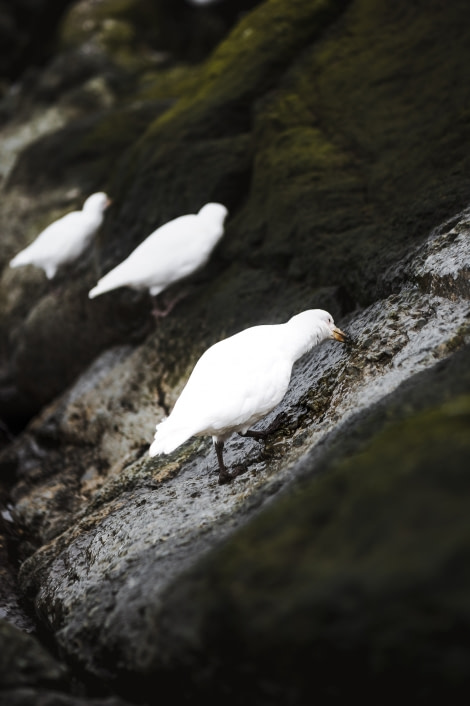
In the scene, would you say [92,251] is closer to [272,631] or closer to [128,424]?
[128,424]

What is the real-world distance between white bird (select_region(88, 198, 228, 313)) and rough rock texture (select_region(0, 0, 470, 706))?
239 millimetres

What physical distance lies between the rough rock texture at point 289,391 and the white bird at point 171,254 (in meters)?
0.24

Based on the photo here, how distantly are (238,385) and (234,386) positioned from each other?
3 centimetres

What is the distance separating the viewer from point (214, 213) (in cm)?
697

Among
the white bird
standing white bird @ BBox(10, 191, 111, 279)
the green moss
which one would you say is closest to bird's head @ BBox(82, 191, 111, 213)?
standing white bird @ BBox(10, 191, 111, 279)

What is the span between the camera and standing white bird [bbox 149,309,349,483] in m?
3.95

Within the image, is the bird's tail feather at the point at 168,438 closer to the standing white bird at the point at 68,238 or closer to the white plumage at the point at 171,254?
the white plumage at the point at 171,254

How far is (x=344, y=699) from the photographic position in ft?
7.40

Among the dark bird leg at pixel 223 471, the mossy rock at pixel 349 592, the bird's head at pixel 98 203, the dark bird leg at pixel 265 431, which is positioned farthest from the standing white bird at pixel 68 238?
the mossy rock at pixel 349 592

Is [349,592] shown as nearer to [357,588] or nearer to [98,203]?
[357,588]

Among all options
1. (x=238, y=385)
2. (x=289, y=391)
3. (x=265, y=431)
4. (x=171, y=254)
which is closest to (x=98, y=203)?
(x=171, y=254)

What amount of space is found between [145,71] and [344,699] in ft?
44.6

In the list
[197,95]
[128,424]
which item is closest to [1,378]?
[128,424]

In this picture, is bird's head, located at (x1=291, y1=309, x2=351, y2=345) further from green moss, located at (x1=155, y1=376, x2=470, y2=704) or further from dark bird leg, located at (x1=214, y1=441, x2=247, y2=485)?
green moss, located at (x1=155, y1=376, x2=470, y2=704)
